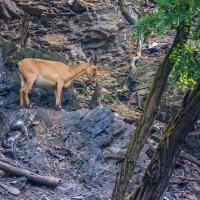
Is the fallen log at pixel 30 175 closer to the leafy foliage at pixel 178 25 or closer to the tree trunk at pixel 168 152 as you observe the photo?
the tree trunk at pixel 168 152

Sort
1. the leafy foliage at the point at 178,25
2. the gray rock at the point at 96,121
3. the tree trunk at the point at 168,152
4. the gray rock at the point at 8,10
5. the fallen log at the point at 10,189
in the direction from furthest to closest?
the gray rock at the point at 8,10, the gray rock at the point at 96,121, the fallen log at the point at 10,189, the tree trunk at the point at 168,152, the leafy foliage at the point at 178,25

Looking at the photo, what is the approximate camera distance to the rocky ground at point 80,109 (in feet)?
41.6

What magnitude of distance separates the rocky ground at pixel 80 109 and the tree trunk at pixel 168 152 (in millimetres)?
3011

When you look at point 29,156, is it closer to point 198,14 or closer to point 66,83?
point 66,83

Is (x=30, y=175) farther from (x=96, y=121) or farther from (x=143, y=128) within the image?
(x=143, y=128)

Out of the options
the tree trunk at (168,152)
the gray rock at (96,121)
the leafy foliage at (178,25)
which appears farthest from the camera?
the gray rock at (96,121)

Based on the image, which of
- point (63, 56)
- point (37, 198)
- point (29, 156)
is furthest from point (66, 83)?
point (37, 198)

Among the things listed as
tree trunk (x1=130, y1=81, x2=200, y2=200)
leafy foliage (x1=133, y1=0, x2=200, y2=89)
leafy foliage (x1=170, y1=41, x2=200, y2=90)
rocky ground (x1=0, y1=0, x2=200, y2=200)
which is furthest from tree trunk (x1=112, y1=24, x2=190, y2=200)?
rocky ground (x1=0, y1=0, x2=200, y2=200)

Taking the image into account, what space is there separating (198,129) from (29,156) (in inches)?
176

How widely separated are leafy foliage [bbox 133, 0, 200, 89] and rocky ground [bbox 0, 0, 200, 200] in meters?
4.64

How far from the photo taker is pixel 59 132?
13.9 metres

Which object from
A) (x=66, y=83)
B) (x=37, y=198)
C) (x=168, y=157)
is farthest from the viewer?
(x=66, y=83)

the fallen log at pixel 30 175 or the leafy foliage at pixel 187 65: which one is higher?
the leafy foliage at pixel 187 65

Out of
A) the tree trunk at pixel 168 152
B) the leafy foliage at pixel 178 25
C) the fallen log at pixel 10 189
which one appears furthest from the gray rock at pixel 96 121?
the leafy foliage at pixel 178 25
